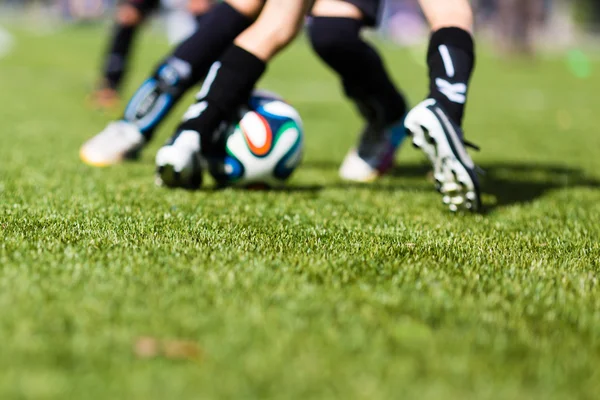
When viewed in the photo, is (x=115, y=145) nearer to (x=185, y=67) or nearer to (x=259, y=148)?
(x=185, y=67)

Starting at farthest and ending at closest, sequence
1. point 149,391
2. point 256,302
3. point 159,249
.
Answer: point 159,249 → point 256,302 → point 149,391

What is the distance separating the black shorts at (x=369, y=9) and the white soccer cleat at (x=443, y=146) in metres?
0.87

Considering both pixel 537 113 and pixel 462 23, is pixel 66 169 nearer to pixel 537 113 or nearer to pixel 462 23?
pixel 462 23

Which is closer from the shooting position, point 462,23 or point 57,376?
point 57,376

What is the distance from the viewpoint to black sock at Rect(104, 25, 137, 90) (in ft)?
21.3

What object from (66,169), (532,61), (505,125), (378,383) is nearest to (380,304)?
(378,383)

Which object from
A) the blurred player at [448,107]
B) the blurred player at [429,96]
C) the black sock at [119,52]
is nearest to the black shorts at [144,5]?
the black sock at [119,52]

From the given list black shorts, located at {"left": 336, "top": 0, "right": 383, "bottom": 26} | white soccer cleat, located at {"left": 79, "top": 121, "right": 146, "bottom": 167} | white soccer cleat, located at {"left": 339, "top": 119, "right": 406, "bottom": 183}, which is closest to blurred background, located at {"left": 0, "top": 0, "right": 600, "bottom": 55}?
white soccer cleat, located at {"left": 339, "top": 119, "right": 406, "bottom": 183}

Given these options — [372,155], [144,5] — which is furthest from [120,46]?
[372,155]

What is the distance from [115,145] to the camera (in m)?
3.78

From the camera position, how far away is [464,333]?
62.3 inches

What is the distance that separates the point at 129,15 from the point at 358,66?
3260 mm

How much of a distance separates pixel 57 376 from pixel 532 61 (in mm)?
19562

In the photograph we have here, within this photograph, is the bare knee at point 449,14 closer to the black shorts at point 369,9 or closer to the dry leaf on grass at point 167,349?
the black shorts at point 369,9
